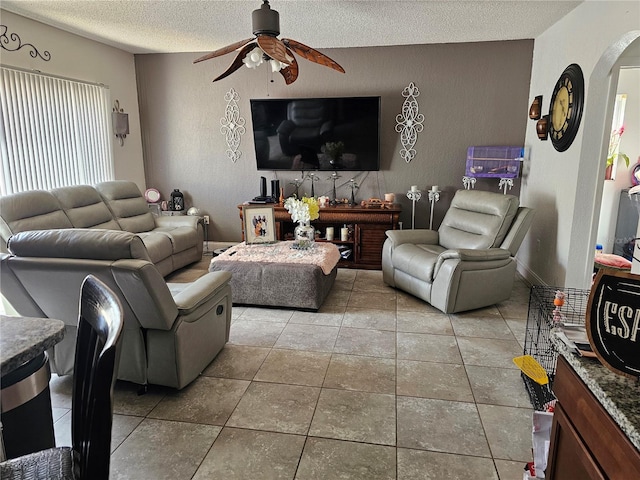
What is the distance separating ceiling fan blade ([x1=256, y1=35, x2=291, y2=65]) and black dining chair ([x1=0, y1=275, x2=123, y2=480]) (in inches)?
88.5

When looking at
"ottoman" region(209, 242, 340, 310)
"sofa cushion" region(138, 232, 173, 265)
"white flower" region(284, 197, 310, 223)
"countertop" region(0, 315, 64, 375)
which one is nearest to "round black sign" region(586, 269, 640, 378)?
"countertop" region(0, 315, 64, 375)

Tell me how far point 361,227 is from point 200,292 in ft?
9.12

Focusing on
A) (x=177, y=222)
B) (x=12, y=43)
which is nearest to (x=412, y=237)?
(x=177, y=222)

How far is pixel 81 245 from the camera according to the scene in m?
2.08

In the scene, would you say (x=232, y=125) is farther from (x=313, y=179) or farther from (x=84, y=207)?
(x=84, y=207)

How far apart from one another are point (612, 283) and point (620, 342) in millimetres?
131

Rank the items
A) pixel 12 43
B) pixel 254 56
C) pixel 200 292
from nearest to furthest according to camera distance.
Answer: pixel 200 292, pixel 254 56, pixel 12 43

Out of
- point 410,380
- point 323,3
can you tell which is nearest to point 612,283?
point 410,380

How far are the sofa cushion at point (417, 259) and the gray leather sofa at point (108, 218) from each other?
2.37 m

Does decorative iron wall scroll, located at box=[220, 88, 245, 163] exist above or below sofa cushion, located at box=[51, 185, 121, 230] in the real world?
above

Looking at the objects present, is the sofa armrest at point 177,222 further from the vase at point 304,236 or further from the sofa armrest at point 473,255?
the sofa armrest at point 473,255

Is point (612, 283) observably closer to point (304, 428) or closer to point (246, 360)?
point (304, 428)

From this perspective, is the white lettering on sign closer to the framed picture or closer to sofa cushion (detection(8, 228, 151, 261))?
sofa cushion (detection(8, 228, 151, 261))

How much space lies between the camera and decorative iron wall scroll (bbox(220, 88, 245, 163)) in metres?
5.51
